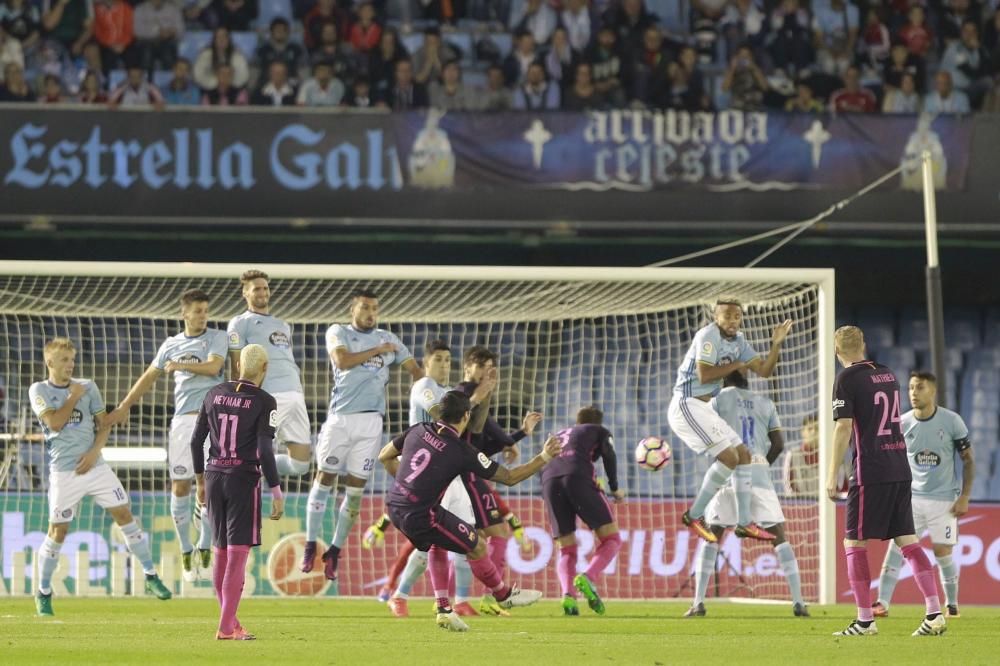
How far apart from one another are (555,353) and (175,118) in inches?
192

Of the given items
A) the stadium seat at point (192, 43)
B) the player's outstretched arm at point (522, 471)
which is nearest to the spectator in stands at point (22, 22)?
the stadium seat at point (192, 43)

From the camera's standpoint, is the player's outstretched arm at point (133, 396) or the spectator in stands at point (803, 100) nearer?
the player's outstretched arm at point (133, 396)

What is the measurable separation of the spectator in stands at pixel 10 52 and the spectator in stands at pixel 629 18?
23.0ft

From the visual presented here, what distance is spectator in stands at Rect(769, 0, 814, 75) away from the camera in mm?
20562

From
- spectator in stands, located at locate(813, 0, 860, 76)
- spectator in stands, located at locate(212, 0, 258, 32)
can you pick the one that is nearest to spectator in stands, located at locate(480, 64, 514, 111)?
spectator in stands, located at locate(212, 0, 258, 32)

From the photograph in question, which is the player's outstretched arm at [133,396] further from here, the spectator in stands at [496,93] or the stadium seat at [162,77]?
the stadium seat at [162,77]

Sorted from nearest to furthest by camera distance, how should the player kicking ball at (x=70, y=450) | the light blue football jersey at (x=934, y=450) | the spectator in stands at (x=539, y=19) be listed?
the player kicking ball at (x=70, y=450)
the light blue football jersey at (x=934, y=450)
the spectator in stands at (x=539, y=19)

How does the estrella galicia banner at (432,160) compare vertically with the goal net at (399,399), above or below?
above

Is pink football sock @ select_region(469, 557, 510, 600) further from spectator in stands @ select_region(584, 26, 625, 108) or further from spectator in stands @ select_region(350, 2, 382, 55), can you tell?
spectator in stands @ select_region(350, 2, 382, 55)

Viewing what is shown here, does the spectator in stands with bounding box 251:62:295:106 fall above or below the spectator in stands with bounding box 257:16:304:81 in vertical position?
below

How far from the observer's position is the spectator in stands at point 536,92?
1944cm

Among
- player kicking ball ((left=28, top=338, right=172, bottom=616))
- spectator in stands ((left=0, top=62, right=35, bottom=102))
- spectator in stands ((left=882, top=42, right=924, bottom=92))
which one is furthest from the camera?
spectator in stands ((left=882, top=42, right=924, bottom=92))

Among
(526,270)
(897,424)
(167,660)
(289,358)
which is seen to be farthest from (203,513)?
(897,424)

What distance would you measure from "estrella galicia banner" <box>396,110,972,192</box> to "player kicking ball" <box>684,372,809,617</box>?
564 cm
